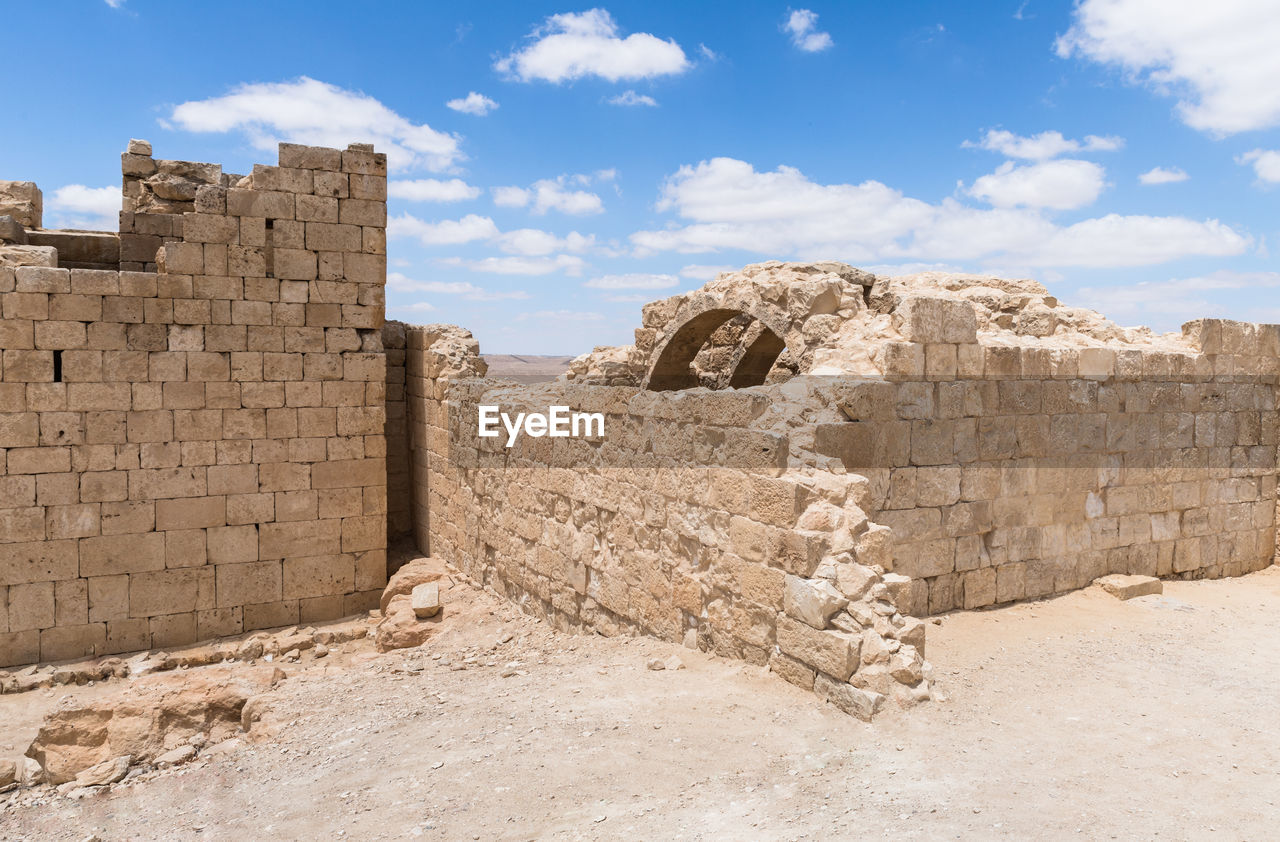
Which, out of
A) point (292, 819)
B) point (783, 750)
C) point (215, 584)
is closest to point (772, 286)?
point (783, 750)

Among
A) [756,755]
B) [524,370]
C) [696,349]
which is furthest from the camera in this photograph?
[524,370]

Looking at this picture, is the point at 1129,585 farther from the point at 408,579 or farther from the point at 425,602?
the point at 408,579

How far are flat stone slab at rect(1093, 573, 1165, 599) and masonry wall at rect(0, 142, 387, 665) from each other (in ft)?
22.9

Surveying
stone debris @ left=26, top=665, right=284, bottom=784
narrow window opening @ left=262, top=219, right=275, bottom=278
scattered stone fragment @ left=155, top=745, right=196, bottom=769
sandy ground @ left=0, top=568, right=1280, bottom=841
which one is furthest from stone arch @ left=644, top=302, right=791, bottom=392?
scattered stone fragment @ left=155, top=745, right=196, bottom=769

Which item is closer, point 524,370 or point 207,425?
point 207,425

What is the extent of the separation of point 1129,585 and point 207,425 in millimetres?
8373

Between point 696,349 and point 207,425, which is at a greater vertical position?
point 696,349

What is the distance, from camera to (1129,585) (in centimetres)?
677

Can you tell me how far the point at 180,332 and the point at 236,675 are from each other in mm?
3352

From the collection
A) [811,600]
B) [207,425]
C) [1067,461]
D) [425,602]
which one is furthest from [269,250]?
[1067,461]

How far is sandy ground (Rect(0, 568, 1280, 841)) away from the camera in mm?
3504

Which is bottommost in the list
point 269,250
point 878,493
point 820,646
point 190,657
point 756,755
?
point 190,657

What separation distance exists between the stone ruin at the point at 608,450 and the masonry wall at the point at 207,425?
28mm

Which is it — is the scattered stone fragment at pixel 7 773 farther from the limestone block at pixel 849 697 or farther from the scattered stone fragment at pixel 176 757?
the limestone block at pixel 849 697
